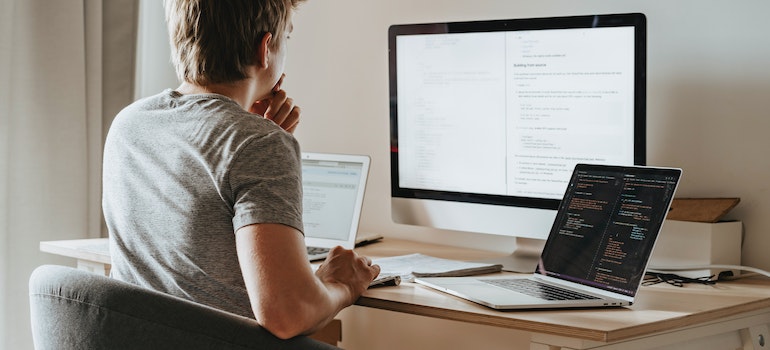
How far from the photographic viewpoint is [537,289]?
1560 millimetres

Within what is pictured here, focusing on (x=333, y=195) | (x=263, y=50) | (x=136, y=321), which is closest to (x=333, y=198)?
(x=333, y=195)

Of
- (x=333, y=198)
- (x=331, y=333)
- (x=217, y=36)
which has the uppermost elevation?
(x=217, y=36)

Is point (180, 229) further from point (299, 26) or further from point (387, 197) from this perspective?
point (299, 26)

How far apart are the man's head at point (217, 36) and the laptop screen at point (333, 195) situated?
67 cm

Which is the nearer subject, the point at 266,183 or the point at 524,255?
the point at 266,183

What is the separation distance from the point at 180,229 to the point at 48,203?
1239 mm

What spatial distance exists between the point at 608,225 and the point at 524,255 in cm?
38

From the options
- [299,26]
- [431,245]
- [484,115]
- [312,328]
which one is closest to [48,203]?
[299,26]

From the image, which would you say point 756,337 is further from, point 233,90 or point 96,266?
point 96,266

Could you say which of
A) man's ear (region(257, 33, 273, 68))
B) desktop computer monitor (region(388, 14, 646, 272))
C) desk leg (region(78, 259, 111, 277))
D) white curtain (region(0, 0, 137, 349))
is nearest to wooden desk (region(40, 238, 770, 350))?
desktop computer monitor (region(388, 14, 646, 272))

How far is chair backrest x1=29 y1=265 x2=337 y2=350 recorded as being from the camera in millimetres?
1109

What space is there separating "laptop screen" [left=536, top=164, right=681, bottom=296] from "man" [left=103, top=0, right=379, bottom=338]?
1.17 ft

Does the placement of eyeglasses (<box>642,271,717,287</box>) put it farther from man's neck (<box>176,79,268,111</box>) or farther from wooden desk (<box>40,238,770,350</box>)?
man's neck (<box>176,79,268,111</box>)

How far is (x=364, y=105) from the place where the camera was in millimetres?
2426
